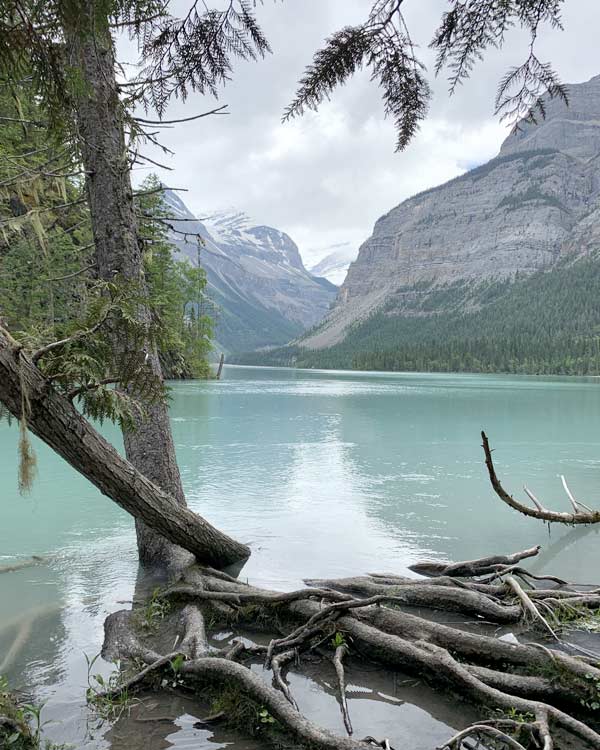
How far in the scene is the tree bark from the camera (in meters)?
3.88

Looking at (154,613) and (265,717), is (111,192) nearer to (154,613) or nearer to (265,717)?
(154,613)

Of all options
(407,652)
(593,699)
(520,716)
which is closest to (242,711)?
(407,652)

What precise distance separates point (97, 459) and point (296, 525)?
19.5 feet

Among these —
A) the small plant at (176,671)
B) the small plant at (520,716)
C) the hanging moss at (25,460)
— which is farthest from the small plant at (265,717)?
the hanging moss at (25,460)

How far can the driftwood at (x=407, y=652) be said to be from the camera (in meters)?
3.29

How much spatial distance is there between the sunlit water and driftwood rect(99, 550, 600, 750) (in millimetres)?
250

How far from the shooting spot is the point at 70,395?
13.5ft

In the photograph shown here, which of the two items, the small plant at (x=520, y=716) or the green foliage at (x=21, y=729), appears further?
the small plant at (x=520, y=716)

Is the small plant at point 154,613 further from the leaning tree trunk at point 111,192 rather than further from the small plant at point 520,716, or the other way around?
the small plant at point 520,716

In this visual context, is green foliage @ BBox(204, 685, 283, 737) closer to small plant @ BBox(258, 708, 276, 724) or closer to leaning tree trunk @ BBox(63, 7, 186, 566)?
small plant @ BBox(258, 708, 276, 724)

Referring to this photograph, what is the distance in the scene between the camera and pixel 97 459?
4.85 metres

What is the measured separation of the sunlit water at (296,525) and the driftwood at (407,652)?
0.25m

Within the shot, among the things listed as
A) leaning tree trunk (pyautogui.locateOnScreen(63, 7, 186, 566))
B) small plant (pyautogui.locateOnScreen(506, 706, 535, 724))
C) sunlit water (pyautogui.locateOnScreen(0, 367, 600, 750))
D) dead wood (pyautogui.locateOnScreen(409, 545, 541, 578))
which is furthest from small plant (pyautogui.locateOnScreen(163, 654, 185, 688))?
dead wood (pyautogui.locateOnScreen(409, 545, 541, 578))

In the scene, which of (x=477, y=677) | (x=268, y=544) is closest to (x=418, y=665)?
(x=477, y=677)
